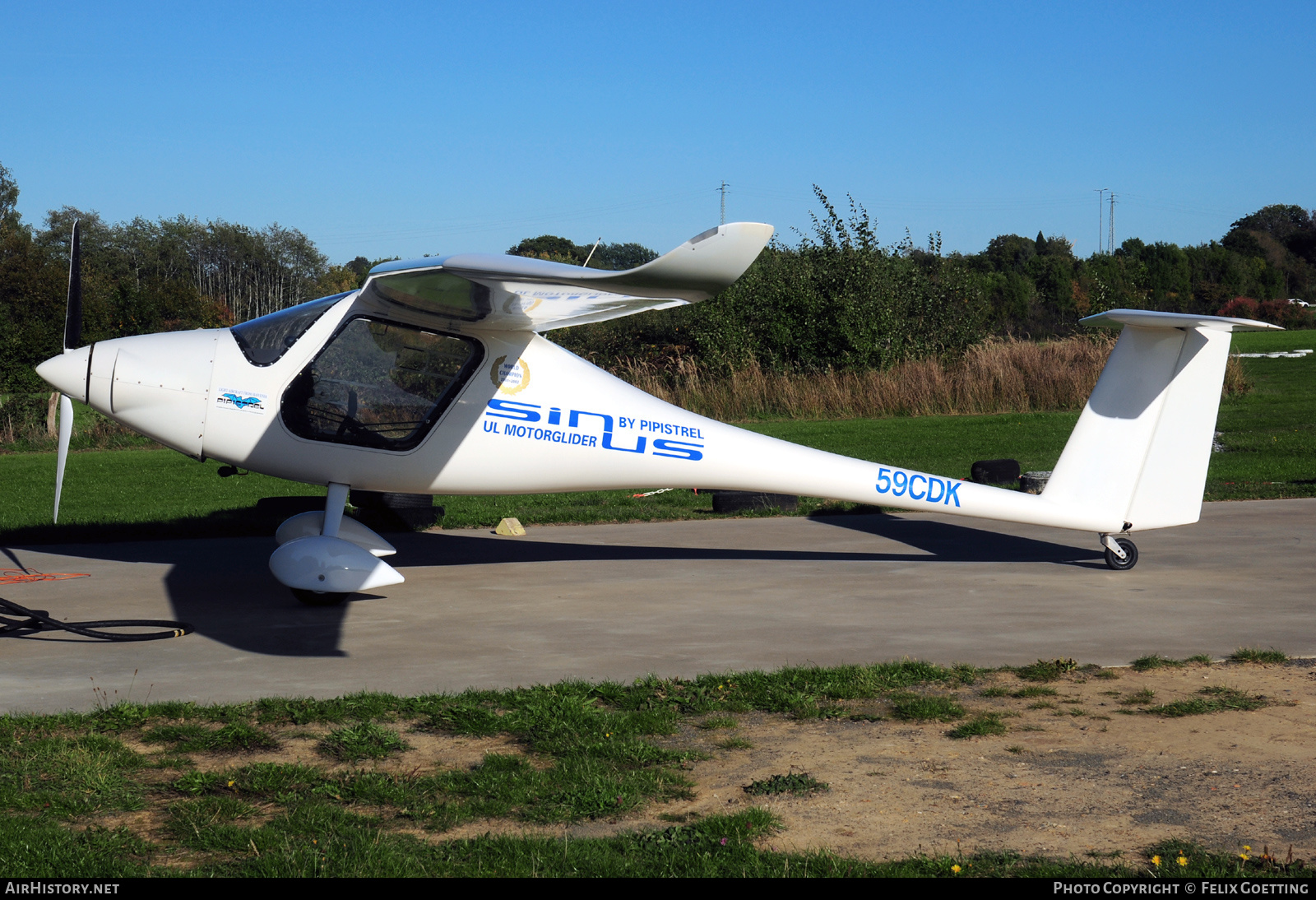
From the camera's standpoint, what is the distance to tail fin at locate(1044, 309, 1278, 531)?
9.05 meters

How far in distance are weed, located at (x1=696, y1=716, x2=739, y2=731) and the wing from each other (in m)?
2.43

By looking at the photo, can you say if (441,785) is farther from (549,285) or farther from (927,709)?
(549,285)

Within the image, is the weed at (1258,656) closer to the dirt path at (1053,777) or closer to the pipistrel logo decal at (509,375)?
the dirt path at (1053,777)

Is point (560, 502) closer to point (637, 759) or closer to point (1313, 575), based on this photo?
point (1313, 575)

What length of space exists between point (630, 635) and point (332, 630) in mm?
2144

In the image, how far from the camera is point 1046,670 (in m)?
6.12

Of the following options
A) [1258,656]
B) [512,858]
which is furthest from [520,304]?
[1258,656]

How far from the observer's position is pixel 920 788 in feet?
14.5

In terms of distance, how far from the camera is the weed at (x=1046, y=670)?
6.04m

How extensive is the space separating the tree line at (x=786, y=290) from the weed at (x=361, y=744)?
4.03 m

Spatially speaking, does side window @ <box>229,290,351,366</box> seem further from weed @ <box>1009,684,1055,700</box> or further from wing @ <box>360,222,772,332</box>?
weed @ <box>1009,684,1055,700</box>

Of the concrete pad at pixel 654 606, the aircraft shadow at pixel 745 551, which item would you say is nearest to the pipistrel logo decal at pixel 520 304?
the concrete pad at pixel 654 606

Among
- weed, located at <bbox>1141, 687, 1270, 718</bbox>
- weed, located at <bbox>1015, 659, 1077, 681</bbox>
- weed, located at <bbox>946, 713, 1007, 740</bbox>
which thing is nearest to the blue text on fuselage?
weed, located at <bbox>1015, 659, 1077, 681</bbox>

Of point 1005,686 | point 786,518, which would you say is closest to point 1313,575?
point 1005,686
